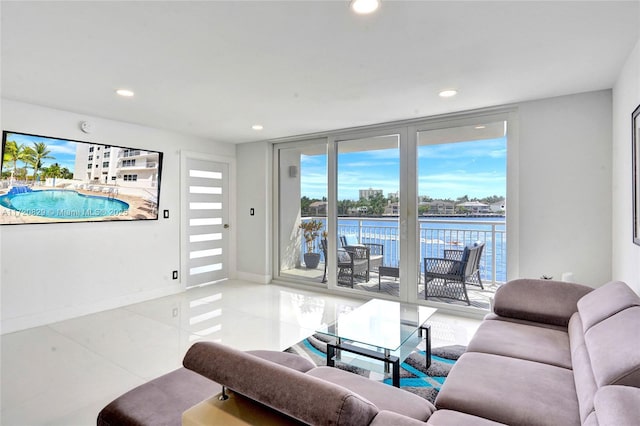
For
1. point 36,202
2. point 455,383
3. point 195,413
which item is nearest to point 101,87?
point 36,202

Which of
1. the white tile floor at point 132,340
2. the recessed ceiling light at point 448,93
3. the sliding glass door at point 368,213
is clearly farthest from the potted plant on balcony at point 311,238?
the recessed ceiling light at point 448,93

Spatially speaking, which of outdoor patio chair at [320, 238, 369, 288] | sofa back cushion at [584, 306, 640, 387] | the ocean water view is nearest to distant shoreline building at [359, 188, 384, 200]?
the ocean water view

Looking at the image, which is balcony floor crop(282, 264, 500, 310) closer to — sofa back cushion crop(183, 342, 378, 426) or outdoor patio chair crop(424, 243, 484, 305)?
outdoor patio chair crop(424, 243, 484, 305)

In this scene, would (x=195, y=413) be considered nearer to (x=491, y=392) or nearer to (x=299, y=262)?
(x=491, y=392)

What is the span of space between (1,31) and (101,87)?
94cm

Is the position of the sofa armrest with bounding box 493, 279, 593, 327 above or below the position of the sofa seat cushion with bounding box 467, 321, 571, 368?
above

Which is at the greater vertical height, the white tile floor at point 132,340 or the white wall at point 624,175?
the white wall at point 624,175

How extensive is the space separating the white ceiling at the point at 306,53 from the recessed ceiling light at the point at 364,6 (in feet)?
0.18

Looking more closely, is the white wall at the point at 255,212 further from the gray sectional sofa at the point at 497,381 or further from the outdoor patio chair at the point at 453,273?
the gray sectional sofa at the point at 497,381

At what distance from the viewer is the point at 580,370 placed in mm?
1494

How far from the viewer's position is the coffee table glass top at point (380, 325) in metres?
2.33

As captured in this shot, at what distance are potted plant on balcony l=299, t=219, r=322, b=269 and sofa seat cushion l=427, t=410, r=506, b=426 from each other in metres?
3.73

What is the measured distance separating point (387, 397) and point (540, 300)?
5.06ft

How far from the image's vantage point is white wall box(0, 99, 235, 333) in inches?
133
